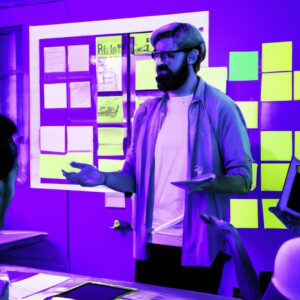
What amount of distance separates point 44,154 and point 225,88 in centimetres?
135

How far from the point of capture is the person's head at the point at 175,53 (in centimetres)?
204

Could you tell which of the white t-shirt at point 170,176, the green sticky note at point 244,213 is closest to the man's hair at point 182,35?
the white t-shirt at point 170,176

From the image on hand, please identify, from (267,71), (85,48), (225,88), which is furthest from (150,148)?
(85,48)

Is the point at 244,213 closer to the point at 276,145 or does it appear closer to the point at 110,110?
the point at 276,145

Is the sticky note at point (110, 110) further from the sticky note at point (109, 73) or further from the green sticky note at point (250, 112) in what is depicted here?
the green sticky note at point (250, 112)

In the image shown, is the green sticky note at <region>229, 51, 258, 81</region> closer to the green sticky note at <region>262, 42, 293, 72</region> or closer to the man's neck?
the green sticky note at <region>262, 42, 293, 72</region>

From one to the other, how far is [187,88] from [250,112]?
575 millimetres

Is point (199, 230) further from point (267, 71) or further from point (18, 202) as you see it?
point (18, 202)

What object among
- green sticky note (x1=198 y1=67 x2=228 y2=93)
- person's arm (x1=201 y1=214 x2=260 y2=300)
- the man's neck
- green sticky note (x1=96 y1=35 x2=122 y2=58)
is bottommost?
person's arm (x1=201 y1=214 x2=260 y2=300)

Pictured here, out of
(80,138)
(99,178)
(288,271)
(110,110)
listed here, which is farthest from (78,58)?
(288,271)

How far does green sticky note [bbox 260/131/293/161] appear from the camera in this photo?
7.81ft

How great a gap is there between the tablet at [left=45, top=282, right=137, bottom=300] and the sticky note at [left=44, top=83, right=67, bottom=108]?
1.72 m

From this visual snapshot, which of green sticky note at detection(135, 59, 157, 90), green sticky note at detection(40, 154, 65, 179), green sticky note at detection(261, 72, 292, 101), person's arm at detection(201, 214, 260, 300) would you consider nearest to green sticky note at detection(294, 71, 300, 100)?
green sticky note at detection(261, 72, 292, 101)

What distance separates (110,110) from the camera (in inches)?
111
